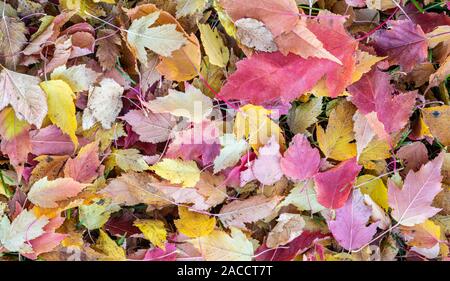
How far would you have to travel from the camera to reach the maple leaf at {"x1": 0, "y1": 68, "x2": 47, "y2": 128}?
743 millimetres

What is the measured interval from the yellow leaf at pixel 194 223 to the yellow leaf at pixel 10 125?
0.97 ft

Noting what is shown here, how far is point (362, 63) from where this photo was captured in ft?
2.45

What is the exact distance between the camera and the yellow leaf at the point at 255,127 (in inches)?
30.7

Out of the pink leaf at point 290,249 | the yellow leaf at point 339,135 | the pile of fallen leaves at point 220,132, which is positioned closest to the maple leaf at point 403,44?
the pile of fallen leaves at point 220,132

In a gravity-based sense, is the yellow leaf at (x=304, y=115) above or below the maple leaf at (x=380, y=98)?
below

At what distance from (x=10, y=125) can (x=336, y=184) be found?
550 mm

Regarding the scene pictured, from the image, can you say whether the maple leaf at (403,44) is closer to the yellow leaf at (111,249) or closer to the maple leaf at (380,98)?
the maple leaf at (380,98)

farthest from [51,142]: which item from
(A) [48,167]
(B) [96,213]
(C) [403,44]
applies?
(C) [403,44]

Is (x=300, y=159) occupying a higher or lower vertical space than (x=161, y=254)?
higher

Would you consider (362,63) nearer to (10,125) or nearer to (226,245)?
(226,245)

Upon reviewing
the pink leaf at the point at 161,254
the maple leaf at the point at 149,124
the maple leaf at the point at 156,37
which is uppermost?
the maple leaf at the point at 156,37

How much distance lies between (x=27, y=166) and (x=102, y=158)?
0.13 meters

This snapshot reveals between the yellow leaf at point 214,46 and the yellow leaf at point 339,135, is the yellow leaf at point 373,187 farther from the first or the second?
the yellow leaf at point 214,46
